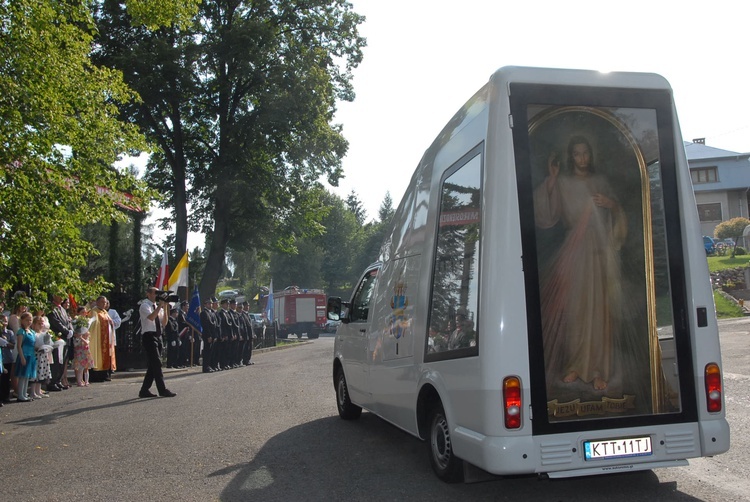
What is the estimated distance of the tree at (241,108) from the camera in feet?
98.4

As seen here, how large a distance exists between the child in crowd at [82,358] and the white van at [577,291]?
39.4 ft

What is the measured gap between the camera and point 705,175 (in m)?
72.7

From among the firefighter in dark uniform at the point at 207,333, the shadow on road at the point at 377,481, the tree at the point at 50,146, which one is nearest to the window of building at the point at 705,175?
the firefighter in dark uniform at the point at 207,333

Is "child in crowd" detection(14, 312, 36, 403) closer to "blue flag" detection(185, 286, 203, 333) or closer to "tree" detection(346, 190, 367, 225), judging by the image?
"blue flag" detection(185, 286, 203, 333)

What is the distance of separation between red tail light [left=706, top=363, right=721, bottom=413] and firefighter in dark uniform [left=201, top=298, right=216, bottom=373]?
16609mm

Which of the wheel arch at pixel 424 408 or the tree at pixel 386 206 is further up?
the tree at pixel 386 206

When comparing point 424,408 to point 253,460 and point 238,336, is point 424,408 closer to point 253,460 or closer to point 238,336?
point 253,460

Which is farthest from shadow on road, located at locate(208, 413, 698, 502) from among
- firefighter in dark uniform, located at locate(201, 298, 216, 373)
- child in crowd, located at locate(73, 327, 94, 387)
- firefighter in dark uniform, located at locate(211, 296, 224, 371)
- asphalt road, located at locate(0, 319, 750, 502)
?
firefighter in dark uniform, located at locate(211, 296, 224, 371)

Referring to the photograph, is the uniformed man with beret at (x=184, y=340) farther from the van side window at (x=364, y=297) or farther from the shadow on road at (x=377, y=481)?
the shadow on road at (x=377, y=481)

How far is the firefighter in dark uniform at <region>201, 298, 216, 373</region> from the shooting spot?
20.5m

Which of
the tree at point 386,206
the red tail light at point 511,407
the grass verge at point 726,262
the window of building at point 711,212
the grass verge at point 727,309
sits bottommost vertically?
the red tail light at point 511,407

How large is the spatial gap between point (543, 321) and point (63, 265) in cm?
841

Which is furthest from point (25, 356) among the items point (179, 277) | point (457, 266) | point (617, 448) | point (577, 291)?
point (179, 277)

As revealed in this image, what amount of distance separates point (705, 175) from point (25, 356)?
71.0 m
